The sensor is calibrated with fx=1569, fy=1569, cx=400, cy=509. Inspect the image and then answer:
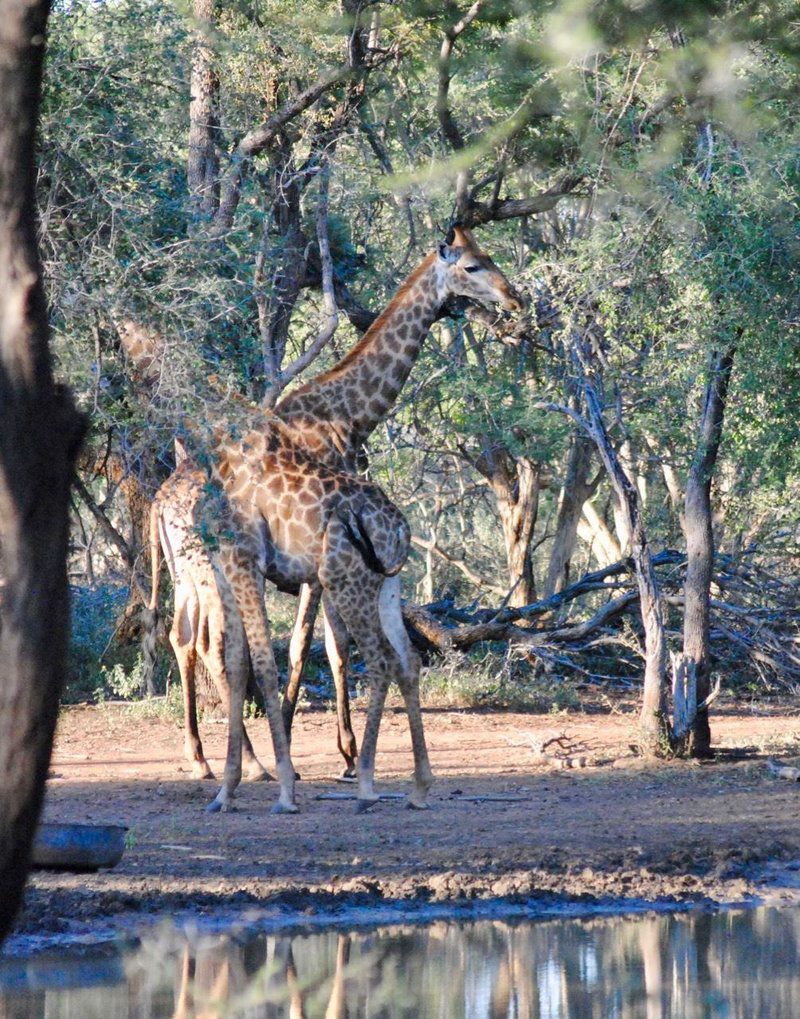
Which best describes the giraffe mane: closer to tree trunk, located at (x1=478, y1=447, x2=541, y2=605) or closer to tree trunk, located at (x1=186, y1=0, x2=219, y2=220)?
tree trunk, located at (x1=186, y1=0, x2=219, y2=220)

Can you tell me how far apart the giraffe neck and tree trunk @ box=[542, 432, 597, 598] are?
9.27m

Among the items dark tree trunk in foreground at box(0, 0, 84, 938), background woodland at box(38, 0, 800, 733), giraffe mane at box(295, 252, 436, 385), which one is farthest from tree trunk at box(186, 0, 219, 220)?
dark tree trunk in foreground at box(0, 0, 84, 938)

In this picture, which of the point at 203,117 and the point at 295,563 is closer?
the point at 295,563

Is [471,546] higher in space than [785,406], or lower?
higher

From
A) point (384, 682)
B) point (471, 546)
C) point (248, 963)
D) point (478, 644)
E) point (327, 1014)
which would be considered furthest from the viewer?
point (471, 546)

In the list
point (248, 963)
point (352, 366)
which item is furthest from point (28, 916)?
point (352, 366)

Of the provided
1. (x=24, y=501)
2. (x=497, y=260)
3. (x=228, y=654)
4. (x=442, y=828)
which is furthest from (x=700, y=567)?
(x=497, y=260)

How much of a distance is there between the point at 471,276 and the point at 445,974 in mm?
5698

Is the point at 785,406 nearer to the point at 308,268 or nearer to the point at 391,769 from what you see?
the point at 391,769

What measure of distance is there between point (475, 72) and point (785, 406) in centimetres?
817

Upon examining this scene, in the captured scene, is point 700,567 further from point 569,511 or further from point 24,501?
point 569,511

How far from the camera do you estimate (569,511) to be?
803 inches

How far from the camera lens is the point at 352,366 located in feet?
35.3

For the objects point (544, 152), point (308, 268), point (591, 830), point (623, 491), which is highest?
point (544, 152)
